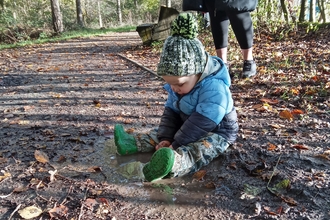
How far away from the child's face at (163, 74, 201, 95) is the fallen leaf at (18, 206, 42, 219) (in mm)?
990

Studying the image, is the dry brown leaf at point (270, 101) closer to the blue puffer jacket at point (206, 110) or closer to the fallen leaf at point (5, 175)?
the blue puffer jacket at point (206, 110)

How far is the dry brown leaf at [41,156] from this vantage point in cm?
197

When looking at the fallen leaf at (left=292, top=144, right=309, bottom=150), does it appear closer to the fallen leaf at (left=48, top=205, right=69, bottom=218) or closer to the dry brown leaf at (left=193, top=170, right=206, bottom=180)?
the dry brown leaf at (left=193, top=170, right=206, bottom=180)

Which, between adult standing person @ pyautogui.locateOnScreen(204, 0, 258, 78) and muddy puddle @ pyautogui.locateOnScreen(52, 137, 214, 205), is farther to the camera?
adult standing person @ pyautogui.locateOnScreen(204, 0, 258, 78)

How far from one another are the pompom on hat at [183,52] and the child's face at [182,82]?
4 centimetres

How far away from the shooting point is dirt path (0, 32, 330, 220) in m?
1.47

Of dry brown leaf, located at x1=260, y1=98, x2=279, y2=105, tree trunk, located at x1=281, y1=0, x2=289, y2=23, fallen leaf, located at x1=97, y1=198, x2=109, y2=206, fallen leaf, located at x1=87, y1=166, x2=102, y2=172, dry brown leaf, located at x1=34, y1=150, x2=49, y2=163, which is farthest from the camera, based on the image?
tree trunk, located at x1=281, y1=0, x2=289, y2=23

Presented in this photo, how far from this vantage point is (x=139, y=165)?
1869 mm

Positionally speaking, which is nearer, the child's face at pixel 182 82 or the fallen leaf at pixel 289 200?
the fallen leaf at pixel 289 200

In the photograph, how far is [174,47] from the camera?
1.76 metres

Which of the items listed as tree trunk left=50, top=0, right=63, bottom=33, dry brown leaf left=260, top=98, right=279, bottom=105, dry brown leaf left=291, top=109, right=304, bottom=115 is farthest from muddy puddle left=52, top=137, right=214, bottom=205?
tree trunk left=50, top=0, right=63, bottom=33

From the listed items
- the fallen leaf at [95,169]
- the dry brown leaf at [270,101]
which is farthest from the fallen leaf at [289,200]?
the dry brown leaf at [270,101]

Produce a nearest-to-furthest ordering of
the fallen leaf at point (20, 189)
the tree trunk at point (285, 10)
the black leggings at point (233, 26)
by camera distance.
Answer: the fallen leaf at point (20, 189) → the black leggings at point (233, 26) → the tree trunk at point (285, 10)

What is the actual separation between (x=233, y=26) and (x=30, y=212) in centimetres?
261
